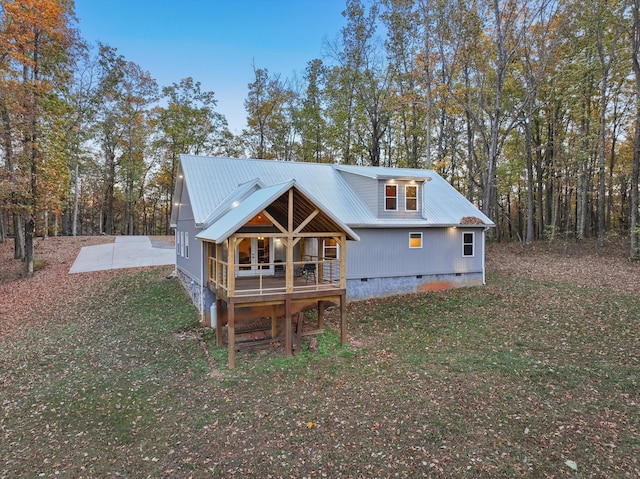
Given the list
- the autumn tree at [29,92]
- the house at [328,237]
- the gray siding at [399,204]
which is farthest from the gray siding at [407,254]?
the autumn tree at [29,92]

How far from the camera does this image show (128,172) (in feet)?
104

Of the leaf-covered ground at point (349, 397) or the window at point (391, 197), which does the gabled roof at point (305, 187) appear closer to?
the window at point (391, 197)

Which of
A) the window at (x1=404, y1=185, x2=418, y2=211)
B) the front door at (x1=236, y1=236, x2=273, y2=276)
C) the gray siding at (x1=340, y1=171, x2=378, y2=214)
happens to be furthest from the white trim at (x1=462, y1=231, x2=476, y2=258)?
the front door at (x1=236, y1=236, x2=273, y2=276)

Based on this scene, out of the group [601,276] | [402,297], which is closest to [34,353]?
[402,297]

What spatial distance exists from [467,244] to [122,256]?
20.4 meters

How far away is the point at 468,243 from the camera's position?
15.4m

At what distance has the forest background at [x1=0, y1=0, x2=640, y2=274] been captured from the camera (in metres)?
16.7

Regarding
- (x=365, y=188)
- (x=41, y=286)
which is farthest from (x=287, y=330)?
(x=41, y=286)

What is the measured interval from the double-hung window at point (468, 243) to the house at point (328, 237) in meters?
0.05

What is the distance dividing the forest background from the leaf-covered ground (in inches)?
400

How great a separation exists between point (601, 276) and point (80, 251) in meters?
29.5

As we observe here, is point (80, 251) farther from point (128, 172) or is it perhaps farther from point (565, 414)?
point (565, 414)

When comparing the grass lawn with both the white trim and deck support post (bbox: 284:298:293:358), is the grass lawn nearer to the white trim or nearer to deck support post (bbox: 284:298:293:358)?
deck support post (bbox: 284:298:293:358)

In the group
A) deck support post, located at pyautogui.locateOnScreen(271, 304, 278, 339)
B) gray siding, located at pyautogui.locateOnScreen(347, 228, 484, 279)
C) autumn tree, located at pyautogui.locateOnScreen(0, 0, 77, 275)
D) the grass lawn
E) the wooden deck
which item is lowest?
the grass lawn
